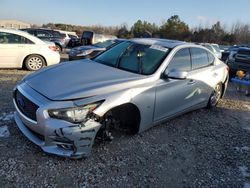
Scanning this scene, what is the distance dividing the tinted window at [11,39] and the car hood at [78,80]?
5.21 metres

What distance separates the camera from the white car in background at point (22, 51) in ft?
28.7

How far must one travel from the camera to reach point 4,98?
5.66m

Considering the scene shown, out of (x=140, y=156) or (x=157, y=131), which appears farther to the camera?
(x=157, y=131)

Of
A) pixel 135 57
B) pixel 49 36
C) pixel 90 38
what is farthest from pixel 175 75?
pixel 90 38

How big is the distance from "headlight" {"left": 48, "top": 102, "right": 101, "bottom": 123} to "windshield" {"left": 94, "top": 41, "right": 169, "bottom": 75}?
1334 mm

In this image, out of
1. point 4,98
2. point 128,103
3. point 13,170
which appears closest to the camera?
point 13,170

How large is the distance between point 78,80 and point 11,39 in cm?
624

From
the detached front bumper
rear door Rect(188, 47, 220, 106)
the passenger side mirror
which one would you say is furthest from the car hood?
rear door Rect(188, 47, 220, 106)

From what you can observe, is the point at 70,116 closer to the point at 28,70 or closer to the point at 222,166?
the point at 222,166

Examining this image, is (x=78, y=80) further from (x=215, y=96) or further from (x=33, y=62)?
(x=33, y=62)

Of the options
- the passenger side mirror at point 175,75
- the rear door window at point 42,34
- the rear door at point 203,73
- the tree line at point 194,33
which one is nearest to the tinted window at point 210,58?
the rear door at point 203,73

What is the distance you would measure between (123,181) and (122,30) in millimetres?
55607

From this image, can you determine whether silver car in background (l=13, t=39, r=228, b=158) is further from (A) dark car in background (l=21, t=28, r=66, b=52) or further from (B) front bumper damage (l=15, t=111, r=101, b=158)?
(A) dark car in background (l=21, t=28, r=66, b=52)

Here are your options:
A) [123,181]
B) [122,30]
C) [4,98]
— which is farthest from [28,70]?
[122,30]
